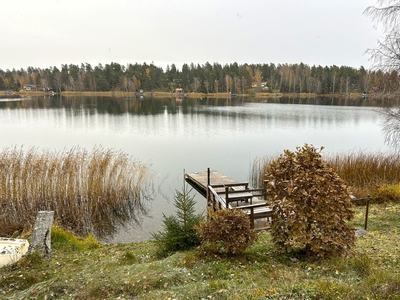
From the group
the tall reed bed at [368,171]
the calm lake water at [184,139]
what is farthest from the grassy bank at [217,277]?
the tall reed bed at [368,171]

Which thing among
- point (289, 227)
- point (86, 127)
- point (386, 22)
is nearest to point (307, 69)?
point (86, 127)

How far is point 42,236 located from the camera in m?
6.43

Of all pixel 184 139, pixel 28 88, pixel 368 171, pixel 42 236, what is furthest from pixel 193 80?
pixel 42 236

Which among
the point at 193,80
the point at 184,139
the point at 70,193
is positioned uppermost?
the point at 193,80

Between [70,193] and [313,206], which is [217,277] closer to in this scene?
[313,206]

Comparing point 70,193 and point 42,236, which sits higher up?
point 42,236

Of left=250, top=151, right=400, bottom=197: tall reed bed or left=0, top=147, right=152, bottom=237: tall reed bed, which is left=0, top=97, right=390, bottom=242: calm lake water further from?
left=250, top=151, right=400, bottom=197: tall reed bed

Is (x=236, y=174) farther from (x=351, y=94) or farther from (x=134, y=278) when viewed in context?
(x=351, y=94)

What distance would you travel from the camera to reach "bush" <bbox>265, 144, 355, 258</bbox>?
4.57m

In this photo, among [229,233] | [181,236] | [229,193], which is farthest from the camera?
[229,193]

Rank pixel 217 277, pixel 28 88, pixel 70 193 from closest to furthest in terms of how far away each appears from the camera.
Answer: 1. pixel 217 277
2. pixel 70 193
3. pixel 28 88

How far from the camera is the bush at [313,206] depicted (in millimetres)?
4570

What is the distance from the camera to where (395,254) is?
17.1 ft

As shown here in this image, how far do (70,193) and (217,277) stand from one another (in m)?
8.64
